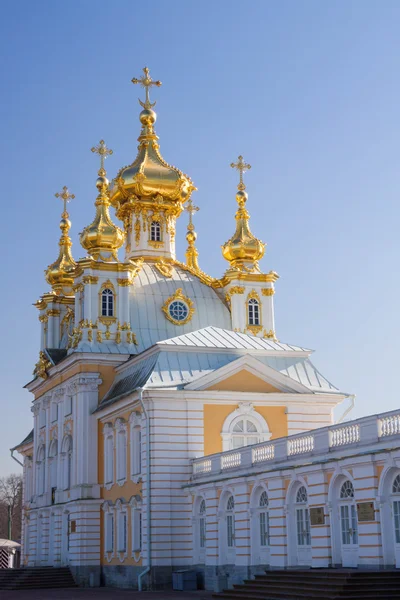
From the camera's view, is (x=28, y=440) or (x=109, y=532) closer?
(x=109, y=532)

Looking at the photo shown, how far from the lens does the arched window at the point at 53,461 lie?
4188cm

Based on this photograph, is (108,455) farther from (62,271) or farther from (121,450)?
(62,271)

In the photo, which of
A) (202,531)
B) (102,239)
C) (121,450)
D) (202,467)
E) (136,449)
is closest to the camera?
(202,531)

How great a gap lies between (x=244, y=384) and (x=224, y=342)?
246 cm

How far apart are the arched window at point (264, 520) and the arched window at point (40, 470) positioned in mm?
18189

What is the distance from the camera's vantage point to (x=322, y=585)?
21.1m

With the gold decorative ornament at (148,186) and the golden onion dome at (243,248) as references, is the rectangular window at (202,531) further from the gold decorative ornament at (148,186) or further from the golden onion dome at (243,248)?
the gold decorative ornament at (148,186)

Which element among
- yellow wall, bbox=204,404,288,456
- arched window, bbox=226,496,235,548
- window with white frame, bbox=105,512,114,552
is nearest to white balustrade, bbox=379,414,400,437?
arched window, bbox=226,496,235,548

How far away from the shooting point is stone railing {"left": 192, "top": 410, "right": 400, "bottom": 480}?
21.4 meters

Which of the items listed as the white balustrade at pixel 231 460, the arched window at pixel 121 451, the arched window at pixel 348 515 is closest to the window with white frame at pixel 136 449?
the arched window at pixel 121 451

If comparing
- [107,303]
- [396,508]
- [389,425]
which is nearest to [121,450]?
A: [107,303]

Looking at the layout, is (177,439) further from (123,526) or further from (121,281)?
(121,281)

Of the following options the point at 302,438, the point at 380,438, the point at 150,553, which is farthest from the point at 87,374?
the point at 380,438

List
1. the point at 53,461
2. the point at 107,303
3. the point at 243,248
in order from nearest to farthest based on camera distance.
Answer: the point at 107,303
the point at 53,461
the point at 243,248
